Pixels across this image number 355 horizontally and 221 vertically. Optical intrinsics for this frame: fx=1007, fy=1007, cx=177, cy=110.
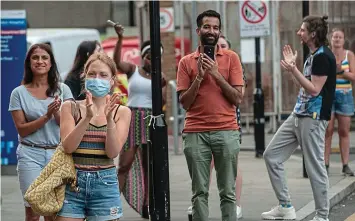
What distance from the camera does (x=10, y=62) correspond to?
1397cm

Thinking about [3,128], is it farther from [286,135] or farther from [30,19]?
[30,19]

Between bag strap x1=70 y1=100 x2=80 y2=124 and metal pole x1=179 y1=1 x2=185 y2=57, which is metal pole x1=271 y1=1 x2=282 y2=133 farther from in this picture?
bag strap x1=70 y1=100 x2=80 y2=124

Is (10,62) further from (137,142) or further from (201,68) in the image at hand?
(201,68)

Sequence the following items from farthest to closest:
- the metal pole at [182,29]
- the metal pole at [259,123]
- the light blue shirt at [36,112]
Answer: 1. the metal pole at [182,29]
2. the metal pole at [259,123]
3. the light blue shirt at [36,112]

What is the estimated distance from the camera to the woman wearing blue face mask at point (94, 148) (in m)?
6.28

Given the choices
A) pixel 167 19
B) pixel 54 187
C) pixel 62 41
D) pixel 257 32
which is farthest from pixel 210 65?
pixel 62 41

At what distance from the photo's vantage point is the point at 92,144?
20.9 ft

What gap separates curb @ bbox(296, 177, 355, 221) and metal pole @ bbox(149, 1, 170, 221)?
1.97 m

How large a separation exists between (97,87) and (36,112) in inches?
63.3

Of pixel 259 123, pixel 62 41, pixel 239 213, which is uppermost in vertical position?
pixel 62 41

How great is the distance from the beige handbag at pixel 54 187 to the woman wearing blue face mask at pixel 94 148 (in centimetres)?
5

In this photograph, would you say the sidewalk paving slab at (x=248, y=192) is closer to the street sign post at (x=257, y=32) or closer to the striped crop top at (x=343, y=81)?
the street sign post at (x=257, y=32)

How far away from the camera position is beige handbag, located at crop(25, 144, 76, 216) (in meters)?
6.29

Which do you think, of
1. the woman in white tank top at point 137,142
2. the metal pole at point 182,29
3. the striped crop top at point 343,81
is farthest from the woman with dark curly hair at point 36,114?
the metal pole at point 182,29
